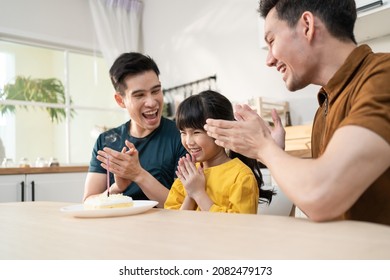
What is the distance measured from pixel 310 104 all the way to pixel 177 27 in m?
1.80

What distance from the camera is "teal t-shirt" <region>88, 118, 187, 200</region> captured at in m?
1.83

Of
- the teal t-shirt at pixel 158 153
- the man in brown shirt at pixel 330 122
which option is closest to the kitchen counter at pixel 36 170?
the teal t-shirt at pixel 158 153

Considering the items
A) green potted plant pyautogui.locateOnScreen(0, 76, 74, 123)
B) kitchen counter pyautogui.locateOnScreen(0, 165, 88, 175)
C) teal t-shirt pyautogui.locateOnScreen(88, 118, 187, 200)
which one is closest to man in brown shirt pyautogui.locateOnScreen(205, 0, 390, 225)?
teal t-shirt pyautogui.locateOnScreen(88, 118, 187, 200)

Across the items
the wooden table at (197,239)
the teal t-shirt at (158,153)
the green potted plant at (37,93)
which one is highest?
the green potted plant at (37,93)

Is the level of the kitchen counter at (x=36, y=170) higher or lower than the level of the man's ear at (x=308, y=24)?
lower

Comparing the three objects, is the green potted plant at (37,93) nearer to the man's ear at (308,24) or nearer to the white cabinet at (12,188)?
the white cabinet at (12,188)

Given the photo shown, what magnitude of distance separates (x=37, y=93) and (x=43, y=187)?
1.14 meters

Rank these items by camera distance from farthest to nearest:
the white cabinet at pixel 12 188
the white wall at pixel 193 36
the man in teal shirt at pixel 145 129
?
1. the white wall at pixel 193 36
2. the white cabinet at pixel 12 188
3. the man in teal shirt at pixel 145 129

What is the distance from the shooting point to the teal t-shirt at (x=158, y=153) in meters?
1.83

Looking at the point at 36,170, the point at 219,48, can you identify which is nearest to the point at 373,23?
the point at 219,48

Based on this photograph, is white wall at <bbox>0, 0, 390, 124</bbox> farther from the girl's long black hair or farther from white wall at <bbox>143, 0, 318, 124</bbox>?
the girl's long black hair

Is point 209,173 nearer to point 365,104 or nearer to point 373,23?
point 365,104

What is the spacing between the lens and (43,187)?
3045 millimetres
